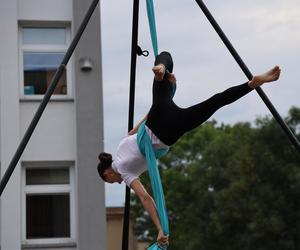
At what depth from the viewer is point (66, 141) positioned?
14.1 meters

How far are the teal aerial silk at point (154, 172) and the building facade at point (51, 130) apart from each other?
8192 millimetres

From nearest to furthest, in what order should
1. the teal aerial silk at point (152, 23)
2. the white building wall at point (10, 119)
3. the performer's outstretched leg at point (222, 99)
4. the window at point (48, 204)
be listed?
1. the performer's outstretched leg at point (222, 99)
2. the teal aerial silk at point (152, 23)
3. the white building wall at point (10, 119)
4. the window at point (48, 204)

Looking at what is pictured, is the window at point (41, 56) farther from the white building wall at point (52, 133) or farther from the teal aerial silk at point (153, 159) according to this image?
the teal aerial silk at point (153, 159)

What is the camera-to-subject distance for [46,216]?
14.2 metres

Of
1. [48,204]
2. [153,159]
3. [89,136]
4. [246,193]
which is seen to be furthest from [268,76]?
[246,193]

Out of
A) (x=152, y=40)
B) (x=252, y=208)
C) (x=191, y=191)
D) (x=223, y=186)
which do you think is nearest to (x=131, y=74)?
(x=152, y=40)

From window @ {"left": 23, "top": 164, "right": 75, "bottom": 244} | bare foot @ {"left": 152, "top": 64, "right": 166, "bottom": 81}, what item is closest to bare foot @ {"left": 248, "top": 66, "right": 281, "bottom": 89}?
bare foot @ {"left": 152, "top": 64, "right": 166, "bottom": 81}

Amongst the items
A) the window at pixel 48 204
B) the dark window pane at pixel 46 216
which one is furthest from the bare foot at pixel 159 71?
the dark window pane at pixel 46 216

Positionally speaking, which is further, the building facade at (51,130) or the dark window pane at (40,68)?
the dark window pane at (40,68)

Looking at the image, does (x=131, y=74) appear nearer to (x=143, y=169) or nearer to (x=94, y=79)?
(x=143, y=169)

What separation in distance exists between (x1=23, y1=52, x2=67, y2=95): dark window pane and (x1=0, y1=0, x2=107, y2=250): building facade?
0.7 inches

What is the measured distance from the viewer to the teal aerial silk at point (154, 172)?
558cm

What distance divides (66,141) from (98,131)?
1.96 ft

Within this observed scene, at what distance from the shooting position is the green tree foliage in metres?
24.6
